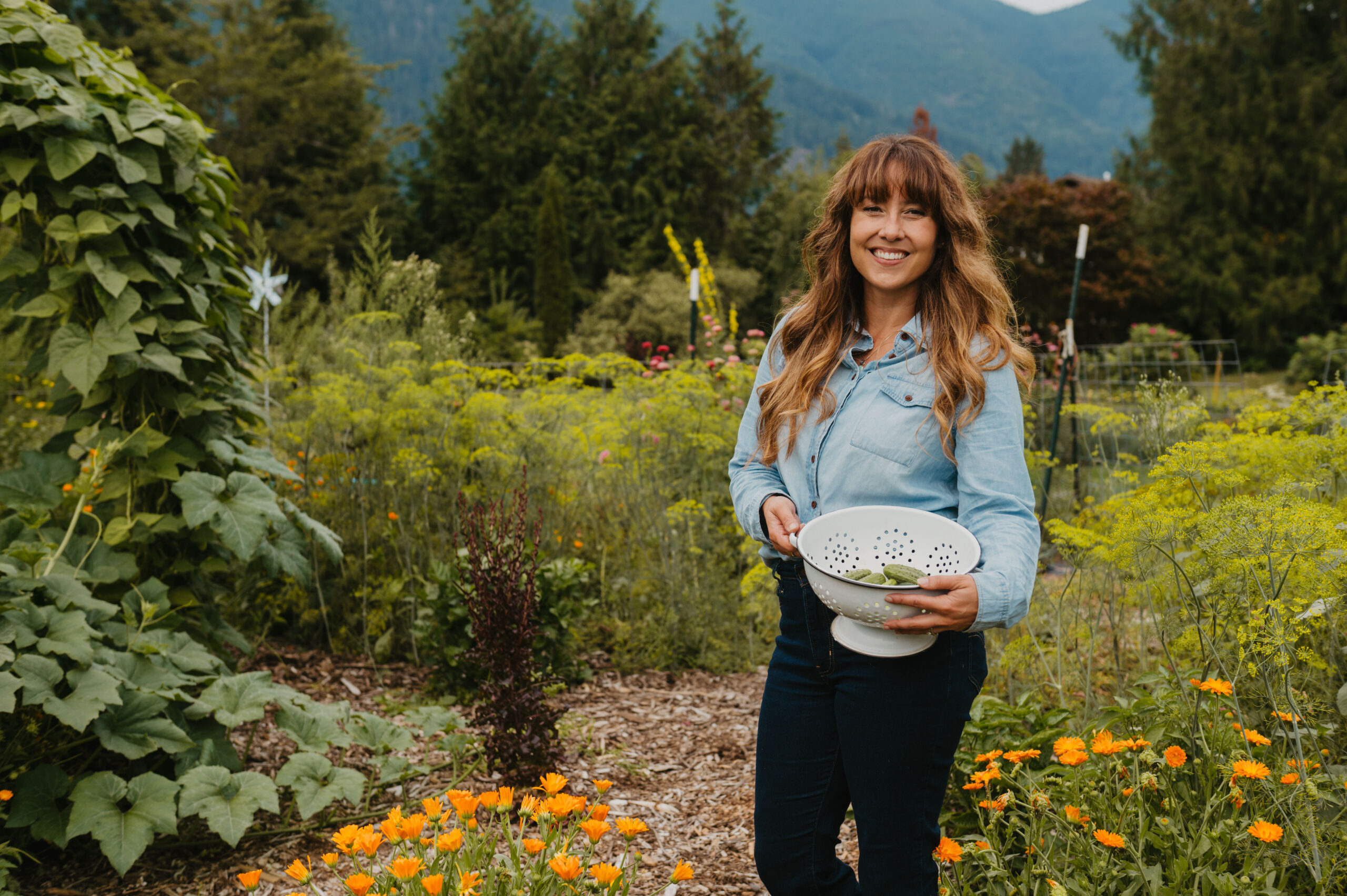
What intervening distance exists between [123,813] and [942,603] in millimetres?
1733

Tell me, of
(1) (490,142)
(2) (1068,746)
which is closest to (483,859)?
(2) (1068,746)

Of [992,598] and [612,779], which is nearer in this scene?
[992,598]

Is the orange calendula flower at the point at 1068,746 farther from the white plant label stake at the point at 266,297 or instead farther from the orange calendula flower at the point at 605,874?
the white plant label stake at the point at 266,297

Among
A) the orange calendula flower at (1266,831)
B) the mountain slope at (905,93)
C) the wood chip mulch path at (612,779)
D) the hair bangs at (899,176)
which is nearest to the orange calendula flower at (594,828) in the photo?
the wood chip mulch path at (612,779)

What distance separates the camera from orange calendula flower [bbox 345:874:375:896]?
1002mm

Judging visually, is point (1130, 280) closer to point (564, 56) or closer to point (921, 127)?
point (921, 127)

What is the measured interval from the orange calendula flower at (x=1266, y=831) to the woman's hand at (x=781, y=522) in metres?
0.75

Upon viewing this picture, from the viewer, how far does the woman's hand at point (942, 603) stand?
1.12 m

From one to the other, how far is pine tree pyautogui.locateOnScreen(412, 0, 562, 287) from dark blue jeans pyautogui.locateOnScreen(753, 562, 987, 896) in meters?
21.7

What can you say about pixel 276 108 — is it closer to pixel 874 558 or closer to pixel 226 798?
pixel 226 798

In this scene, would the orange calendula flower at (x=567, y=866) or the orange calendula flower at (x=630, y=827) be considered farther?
the orange calendula flower at (x=630, y=827)

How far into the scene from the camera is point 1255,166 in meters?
17.3

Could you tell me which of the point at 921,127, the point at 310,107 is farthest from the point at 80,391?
the point at 310,107

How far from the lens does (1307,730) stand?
5.03 ft
